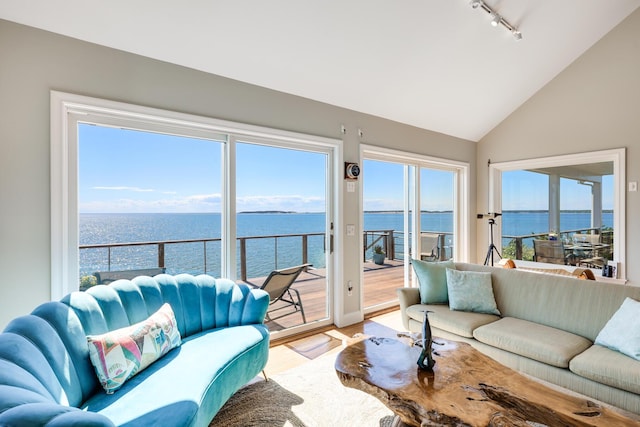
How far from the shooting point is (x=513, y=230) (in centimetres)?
508

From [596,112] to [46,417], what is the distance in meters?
5.59

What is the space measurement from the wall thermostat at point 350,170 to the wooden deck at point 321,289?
1122 millimetres

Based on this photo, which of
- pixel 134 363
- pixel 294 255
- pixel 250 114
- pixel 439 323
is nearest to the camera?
pixel 134 363

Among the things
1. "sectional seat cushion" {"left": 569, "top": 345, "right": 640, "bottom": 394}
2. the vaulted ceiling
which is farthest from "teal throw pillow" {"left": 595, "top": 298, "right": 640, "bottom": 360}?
the vaulted ceiling

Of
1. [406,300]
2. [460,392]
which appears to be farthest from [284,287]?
[460,392]

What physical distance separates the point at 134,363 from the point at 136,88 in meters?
1.93

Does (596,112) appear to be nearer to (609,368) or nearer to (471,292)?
(471,292)

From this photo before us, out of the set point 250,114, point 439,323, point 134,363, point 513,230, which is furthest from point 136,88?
point 513,230

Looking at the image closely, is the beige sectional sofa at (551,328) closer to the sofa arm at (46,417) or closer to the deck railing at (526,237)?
the deck railing at (526,237)

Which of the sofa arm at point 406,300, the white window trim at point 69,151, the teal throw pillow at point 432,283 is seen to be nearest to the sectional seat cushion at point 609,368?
the teal throw pillow at point 432,283

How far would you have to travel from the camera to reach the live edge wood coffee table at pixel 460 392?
1.38m

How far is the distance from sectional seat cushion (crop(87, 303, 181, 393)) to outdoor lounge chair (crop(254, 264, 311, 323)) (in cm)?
116

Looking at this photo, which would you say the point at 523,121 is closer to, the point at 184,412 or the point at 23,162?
the point at 184,412

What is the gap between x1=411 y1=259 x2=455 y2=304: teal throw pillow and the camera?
3.11 metres
